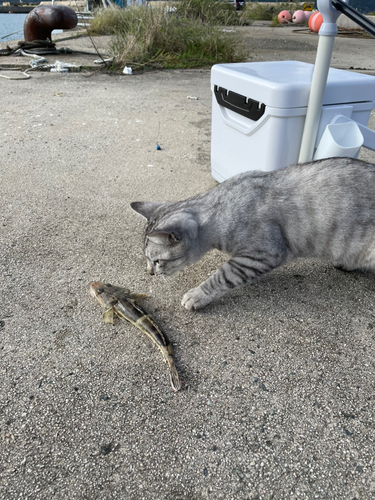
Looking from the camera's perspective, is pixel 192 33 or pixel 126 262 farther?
pixel 192 33

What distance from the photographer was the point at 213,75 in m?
2.93

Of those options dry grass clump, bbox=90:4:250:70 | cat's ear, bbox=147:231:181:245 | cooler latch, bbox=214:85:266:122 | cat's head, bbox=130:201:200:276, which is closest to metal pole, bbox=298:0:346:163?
cooler latch, bbox=214:85:266:122

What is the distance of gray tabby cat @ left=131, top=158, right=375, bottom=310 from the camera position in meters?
2.04

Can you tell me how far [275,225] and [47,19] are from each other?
26.5 ft

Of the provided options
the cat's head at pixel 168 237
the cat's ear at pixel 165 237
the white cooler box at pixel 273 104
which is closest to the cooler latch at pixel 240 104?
the white cooler box at pixel 273 104

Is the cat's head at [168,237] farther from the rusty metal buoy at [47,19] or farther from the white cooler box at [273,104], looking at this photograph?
the rusty metal buoy at [47,19]

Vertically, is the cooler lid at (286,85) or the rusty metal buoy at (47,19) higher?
the rusty metal buoy at (47,19)

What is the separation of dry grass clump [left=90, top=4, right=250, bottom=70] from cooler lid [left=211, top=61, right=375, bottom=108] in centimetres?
527

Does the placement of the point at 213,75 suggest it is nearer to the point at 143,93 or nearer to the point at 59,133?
the point at 59,133

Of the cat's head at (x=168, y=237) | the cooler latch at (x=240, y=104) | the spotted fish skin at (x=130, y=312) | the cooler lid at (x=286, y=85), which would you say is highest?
the cooler lid at (x=286, y=85)

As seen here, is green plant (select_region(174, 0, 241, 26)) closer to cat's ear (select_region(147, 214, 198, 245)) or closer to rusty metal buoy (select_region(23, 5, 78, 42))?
rusty metal buoy (select_region(23, 5, 78, 42))

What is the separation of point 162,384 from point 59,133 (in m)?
3.81

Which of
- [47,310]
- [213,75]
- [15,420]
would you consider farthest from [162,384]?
[213,75]

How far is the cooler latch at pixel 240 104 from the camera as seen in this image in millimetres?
2512
